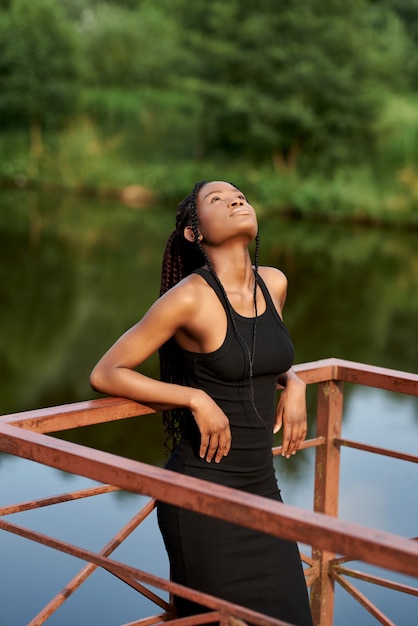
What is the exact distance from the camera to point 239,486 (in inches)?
87.9

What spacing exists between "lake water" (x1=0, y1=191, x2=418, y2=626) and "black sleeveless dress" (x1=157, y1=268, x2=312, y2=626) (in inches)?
94.2

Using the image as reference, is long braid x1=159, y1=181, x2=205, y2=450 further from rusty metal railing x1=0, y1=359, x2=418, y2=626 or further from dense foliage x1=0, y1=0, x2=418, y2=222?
dense foliage x1=0, y1=0, x2=418, y2=222

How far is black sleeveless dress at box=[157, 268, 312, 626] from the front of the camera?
216 centimetres

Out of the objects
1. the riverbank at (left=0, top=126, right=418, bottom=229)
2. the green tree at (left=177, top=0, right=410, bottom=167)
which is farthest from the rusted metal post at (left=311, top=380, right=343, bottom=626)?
the green tree at (left=177, top=0, right=410, bottom=167)

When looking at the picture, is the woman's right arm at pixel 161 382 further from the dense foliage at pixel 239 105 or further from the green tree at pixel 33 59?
the green tree at pixel 33 59

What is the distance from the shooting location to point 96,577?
5230 millimetres

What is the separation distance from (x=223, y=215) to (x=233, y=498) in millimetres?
902

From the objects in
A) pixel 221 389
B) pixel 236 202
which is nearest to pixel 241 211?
pixel 236 202

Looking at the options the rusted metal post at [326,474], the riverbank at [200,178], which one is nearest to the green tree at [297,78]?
the riverbank at [200,178]

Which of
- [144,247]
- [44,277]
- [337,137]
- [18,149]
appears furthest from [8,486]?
[18,149]

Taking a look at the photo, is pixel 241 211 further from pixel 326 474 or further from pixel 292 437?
pixel 326 474

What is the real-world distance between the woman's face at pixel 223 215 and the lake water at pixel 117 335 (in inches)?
103

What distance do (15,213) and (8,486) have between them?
16.6 metres

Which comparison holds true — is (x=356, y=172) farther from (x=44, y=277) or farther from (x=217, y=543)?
(x=217, y=543)
